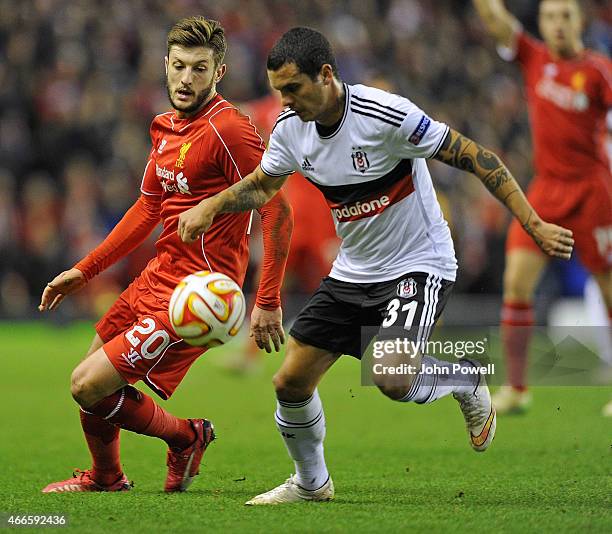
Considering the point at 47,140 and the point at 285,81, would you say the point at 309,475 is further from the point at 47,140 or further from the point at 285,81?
the point at 47,140

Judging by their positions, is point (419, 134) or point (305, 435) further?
point (305, 435)

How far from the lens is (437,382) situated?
5.67m

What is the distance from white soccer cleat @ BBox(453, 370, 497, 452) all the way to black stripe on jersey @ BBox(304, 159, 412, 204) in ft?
3.65

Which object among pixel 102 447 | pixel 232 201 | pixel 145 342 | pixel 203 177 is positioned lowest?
pixel 102 447

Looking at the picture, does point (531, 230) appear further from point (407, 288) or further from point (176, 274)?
point (176, 274)

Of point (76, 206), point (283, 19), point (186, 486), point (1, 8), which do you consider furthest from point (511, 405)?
point (283, 19)

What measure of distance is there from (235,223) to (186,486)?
1.38m

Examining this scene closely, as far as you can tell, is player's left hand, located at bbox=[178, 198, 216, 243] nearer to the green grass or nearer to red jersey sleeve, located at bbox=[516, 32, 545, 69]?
the green grass

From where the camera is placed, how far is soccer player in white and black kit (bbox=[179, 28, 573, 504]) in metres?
5.38

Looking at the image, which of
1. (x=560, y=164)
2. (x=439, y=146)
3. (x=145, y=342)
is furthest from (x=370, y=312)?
(x=560, y=164)

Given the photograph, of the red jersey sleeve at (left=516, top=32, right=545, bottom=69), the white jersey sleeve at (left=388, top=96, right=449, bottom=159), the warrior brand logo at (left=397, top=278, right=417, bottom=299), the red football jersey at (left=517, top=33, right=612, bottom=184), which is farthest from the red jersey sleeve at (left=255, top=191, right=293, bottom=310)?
the red jersey sleeve at (left=516, top=32, right=545, bottom=69)

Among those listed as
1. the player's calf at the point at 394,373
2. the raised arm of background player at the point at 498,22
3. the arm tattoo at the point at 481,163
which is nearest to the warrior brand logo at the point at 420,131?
the arm tattoo at the point at 481,163

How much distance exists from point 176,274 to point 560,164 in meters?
4.21

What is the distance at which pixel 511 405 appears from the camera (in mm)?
9000
